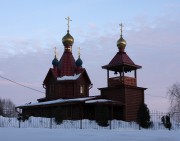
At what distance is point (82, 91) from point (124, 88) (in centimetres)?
578

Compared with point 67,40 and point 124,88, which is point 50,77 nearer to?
point 67,40

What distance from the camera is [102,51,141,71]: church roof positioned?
93.7 feet

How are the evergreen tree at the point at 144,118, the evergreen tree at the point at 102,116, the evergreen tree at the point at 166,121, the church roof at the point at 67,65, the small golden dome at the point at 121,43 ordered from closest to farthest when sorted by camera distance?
the evergreen tree at the point at 166,121
the evergreen tree at the point at 102,116
the evergreen tree at the point at 144,118
the small golden dome at the point at 121,43
the church roof at the point at 67,65

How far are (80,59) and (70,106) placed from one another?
20.6ft

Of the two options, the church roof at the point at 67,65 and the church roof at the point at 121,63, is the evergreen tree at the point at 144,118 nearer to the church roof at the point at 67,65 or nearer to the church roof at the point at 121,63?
the church roof at the point at 121,63

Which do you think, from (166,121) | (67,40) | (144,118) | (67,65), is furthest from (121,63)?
(67,40)

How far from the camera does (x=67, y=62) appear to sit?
1302 inches

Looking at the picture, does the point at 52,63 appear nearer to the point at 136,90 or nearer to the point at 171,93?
the point at 136,90

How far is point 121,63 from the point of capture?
92.8 ft

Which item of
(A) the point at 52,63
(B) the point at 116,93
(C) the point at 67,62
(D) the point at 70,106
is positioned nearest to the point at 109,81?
(B) the point at 116,93

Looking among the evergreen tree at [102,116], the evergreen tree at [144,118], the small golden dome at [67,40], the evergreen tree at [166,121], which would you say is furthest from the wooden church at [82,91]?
the evergreen tree at [166,121]

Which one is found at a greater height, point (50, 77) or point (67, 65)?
point (67, 65)

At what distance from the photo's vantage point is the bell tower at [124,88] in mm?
27630

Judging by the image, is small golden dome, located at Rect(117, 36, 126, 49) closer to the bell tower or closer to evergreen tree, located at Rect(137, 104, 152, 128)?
the bell tower
